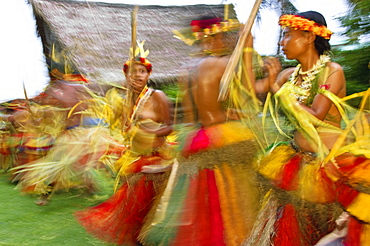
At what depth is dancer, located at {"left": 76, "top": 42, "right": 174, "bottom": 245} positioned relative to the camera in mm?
2936

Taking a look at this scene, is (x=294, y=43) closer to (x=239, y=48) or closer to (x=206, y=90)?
(x=239, y=48)

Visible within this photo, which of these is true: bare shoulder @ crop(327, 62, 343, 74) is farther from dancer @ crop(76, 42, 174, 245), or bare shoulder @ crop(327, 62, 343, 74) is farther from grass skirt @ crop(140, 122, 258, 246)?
dancer @ crop(76, 42, 174, 245)

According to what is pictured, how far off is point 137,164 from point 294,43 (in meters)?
1.62

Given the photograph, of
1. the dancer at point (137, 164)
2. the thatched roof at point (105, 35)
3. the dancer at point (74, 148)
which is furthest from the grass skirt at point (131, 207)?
the thatched roof at point (105, 35)

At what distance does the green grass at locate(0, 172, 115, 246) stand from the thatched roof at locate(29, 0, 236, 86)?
249 cm

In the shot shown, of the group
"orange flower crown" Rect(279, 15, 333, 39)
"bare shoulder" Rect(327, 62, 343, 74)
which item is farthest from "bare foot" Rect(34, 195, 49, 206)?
"bare shoulder" Rect(327, 62, 343, 74)

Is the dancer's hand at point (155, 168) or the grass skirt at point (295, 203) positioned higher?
the grass skirt at point (295, 203)

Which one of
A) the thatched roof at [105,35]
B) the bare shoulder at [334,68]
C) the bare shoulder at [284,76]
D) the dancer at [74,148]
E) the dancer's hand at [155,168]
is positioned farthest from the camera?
the thatched roof at [105,35]

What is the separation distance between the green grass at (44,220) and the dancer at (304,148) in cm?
178

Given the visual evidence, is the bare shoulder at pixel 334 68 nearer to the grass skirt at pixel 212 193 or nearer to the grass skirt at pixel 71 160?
the grass skirt at pixel 212 193

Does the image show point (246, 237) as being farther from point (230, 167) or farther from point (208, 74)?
point (208, 74)

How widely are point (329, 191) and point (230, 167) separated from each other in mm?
655

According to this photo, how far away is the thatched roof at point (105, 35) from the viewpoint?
711 centimetres

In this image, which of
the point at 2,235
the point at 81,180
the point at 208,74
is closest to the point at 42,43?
the point at 81,180
